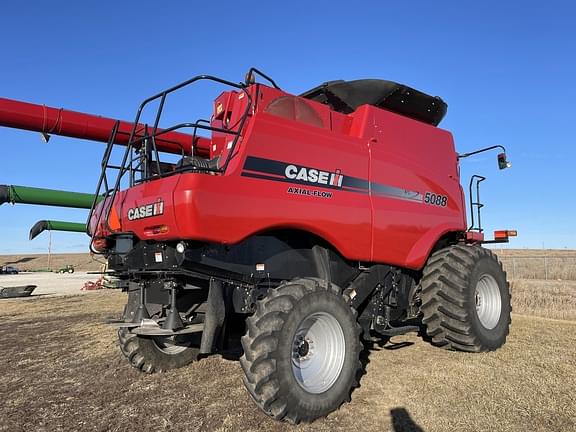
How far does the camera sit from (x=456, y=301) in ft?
18.8

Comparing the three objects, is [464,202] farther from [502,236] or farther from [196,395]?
[196,395]

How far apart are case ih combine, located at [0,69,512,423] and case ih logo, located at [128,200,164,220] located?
0.04 ft

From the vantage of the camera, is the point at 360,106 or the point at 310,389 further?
the point at 360,106

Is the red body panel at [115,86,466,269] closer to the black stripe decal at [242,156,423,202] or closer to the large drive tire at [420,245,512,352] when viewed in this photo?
the black stripe decal at [242,156,423,202]

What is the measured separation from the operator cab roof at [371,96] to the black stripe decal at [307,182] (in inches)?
49.0

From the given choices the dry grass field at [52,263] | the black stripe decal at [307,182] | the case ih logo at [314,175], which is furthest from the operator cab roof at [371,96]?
the dry grass field at [52,263]

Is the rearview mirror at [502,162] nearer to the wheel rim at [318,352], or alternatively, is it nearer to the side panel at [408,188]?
the side panel at [408,188]

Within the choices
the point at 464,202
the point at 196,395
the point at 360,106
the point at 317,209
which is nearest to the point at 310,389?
the point at 196,395

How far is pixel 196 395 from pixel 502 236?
5.45m

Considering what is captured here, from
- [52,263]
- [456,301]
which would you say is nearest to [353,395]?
[456,301]

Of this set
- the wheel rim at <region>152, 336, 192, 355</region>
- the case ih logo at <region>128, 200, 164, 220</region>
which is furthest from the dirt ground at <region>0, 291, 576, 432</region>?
the case ih logo at <region>128, 200, 164, 220</region>

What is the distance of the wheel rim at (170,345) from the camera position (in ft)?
18.1

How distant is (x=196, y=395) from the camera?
15.2ft

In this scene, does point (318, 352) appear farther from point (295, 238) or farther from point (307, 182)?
point (307, 182)
